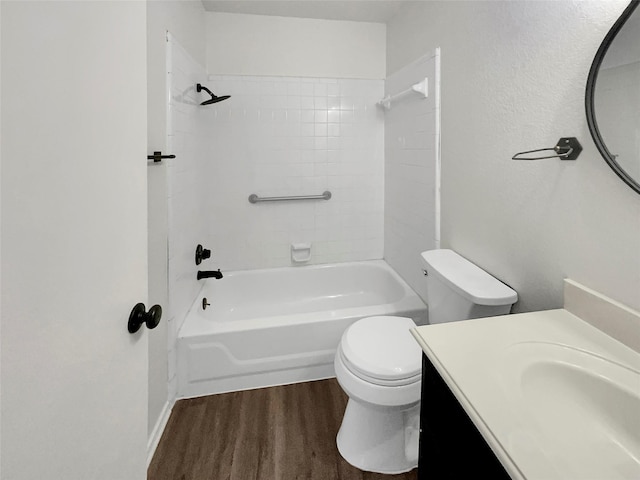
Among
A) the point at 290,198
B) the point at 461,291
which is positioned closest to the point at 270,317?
the point at 290,198

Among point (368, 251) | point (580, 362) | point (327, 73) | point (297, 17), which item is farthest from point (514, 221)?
point (297, 17)

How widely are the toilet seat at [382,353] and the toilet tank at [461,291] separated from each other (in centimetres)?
20

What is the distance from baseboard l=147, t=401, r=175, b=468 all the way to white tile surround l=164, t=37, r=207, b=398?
0.06 meters

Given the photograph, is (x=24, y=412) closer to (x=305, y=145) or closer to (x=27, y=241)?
(x=27, y=241)

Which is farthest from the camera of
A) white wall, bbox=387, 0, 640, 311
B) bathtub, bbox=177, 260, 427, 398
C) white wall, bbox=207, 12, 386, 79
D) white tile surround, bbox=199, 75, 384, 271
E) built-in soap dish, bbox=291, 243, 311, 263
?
built-in soap dish, bbox=291, 243, 311, 263

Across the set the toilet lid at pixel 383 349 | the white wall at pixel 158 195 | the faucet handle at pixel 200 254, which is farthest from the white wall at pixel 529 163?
the faucet handle at pixel 200 254

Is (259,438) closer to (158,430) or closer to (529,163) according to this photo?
(158,430)

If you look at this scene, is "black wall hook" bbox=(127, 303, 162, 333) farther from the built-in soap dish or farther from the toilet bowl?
the built-in soap dish

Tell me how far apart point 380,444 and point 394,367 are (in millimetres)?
403

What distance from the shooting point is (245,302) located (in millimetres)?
2607

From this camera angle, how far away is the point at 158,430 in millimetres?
1556

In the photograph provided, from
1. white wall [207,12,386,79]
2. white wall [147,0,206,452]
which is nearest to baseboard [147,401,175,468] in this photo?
white wall [147,0,206,452]

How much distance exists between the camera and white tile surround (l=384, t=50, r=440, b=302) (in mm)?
1911

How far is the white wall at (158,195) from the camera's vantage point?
143cm
